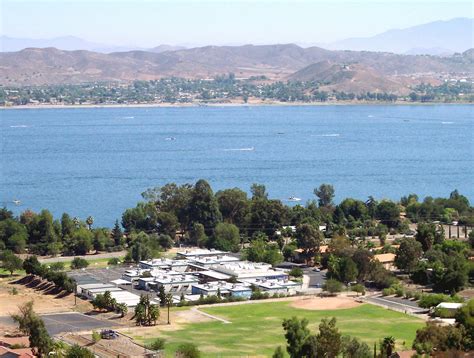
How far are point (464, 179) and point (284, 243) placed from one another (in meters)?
25.0

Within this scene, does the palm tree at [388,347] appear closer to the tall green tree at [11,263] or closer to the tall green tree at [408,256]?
the tall green tree at [408,256]

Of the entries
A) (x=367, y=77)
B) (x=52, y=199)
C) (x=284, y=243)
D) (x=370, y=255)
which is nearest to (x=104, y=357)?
(x=370, y=255)

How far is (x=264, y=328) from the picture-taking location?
23.8m

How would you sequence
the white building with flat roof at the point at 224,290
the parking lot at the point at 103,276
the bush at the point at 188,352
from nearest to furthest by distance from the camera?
the bush at the point at 188,352 → the white building with flat roof at the point at 224,290 → the parking lot at the point at 103,276

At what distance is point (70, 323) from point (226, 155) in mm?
42641

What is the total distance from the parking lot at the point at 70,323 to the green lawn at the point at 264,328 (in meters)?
1.72

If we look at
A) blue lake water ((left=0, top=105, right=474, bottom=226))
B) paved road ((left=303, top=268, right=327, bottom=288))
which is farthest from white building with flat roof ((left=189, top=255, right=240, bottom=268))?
blue lake water ((left=0, top=105, right=474, bottom=226))

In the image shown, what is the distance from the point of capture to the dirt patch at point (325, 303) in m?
26.0

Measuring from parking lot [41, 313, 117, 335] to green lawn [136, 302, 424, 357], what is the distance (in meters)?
1.72

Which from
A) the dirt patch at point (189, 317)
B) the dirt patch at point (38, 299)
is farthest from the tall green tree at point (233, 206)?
the dirt patch at point (189, 317)

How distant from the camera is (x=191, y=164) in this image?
202 feet

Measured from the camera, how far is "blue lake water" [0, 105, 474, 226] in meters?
51.9

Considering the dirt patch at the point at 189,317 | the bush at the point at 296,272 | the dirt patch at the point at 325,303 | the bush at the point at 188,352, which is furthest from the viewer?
the bush at the point at 296,272

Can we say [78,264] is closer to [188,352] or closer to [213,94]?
[188,352]
